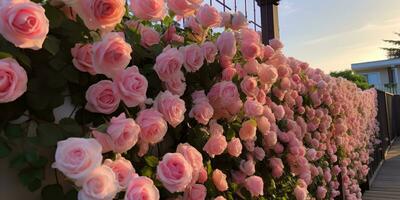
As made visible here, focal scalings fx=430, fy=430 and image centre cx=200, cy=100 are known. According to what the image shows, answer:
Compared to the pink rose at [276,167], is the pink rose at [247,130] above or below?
above

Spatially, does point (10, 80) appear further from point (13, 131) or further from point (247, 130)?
point (247, 130)

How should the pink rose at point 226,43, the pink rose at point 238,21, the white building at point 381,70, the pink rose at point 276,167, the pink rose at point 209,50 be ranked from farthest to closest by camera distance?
the white building at point 381,70, the pink rose at point 276,167, the pink rose at point 238,21, the pink rose at point 226,43, the pink rose at point 209,50

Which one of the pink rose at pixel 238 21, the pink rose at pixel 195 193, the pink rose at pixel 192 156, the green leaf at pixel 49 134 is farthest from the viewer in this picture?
the pink rose at pixel 238 21

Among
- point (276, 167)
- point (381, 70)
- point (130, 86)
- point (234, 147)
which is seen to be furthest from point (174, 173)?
point (381, 70)

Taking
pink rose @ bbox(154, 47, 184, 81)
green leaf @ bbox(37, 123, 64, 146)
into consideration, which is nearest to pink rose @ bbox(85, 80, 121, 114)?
green leaf @ bbox(37, 123, 64, 146)

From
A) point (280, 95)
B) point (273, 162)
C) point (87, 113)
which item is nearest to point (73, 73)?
point (87, 113)

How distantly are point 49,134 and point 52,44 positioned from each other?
0.25 metres

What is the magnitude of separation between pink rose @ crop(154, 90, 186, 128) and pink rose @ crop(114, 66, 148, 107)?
0.15 m

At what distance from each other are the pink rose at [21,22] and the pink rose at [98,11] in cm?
17

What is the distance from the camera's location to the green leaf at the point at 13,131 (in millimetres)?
1085

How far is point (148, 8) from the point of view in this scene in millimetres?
1442

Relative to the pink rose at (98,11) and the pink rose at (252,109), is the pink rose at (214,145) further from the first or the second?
the pink rose at (98,11)

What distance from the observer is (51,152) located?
1183 millimetres

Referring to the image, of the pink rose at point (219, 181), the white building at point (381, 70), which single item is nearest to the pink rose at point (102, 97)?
the pink rose at point (219, 181)
